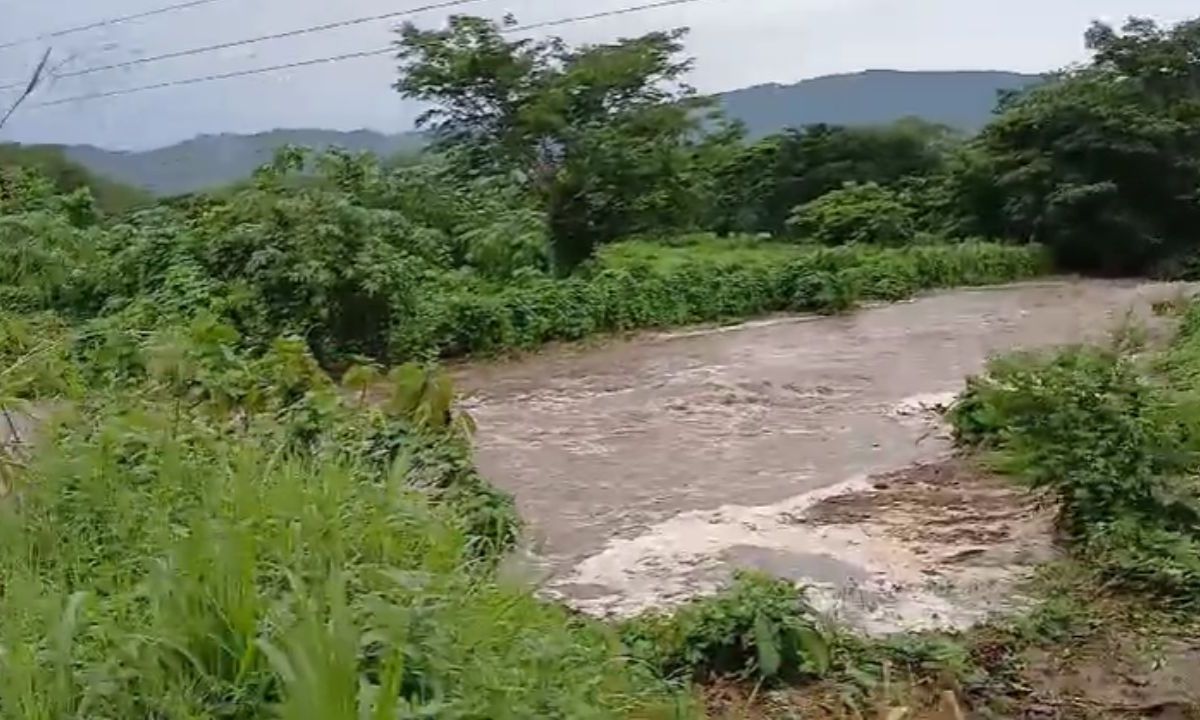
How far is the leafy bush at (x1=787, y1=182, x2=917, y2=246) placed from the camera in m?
18.5

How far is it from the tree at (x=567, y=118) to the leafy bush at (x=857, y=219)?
5515mm

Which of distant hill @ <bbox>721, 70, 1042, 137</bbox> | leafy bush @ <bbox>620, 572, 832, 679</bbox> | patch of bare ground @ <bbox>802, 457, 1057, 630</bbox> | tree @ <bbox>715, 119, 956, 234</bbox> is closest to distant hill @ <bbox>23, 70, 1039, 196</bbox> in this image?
distant hill @ <bbox>721, 70, 1042, 137</bbox>

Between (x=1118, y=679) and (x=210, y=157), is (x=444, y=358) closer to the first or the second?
(x=210, y=157)

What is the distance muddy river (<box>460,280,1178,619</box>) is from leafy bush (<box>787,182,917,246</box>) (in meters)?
5.41

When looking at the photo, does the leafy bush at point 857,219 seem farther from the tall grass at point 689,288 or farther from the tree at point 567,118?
the tree at point 567,118

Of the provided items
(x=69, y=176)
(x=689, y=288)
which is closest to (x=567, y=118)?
(x=689, y=288)

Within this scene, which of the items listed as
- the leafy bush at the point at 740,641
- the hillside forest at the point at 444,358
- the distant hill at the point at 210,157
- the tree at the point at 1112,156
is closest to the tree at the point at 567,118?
the hillside forest at the point at 444,358

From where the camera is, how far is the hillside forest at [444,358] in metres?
1.97

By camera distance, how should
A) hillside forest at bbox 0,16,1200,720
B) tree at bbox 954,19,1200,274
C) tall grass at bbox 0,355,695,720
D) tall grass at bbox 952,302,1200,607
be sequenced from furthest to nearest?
tree at bbox 954,19,1200,274, tall grass at bbox 952,302,1200,607, hillside forest at bbox 0,16,1200,720, tall grass at bbox 0,355,695,720

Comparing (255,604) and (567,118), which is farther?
(567,118)

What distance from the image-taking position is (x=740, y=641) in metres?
3.33

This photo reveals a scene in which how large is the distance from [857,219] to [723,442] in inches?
499

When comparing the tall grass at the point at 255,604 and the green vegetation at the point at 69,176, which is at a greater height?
the green vegetation at the point at 69,176

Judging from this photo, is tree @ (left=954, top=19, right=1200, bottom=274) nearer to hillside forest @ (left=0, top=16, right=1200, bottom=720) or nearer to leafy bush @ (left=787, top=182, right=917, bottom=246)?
hillside forest @ (left=0, top=16, right=1200, bottom=720)
